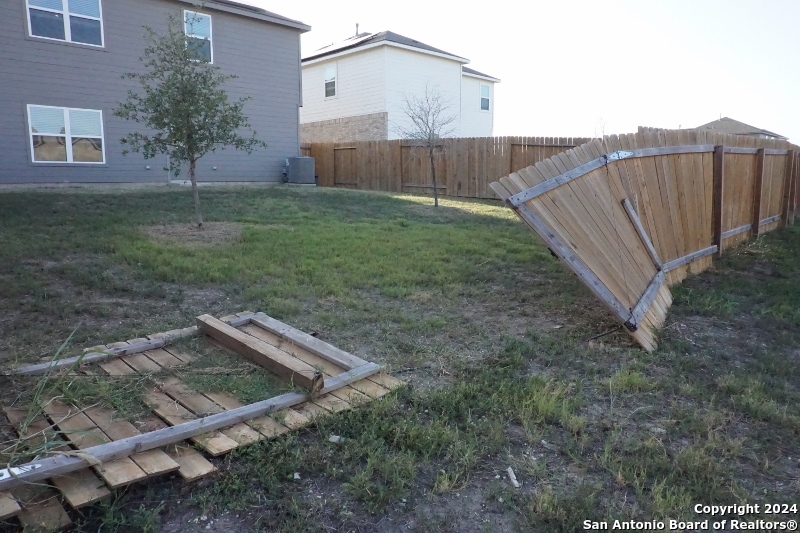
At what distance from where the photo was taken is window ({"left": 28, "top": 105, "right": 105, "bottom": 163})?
13.0 meters

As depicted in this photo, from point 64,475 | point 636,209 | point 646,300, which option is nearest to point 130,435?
point 64,475

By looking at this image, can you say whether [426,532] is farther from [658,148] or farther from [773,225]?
[773,225]

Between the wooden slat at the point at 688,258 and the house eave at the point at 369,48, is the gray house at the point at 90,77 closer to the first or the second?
the house eave at the point at 369,48

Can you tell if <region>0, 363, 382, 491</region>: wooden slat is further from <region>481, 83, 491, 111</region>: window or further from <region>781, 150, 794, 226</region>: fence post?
<region>481, 83, 491, 111</region>: window

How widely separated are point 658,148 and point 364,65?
59.8 feet

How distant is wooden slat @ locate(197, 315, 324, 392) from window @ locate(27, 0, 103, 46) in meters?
12.0

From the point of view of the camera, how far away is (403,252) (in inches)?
327

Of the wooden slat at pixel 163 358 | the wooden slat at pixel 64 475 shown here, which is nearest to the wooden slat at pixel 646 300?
the wooden slat at pixel 163 358

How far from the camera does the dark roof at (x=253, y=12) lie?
1555cm

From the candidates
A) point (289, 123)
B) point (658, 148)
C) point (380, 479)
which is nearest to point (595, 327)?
point (658, 148)

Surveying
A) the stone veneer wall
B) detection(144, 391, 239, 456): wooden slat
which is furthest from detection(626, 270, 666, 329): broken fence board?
the stone veneer wall

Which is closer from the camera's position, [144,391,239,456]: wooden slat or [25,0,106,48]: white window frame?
[144,391,239,456]: wooden slat

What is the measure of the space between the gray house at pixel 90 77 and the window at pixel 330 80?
24.5 ft

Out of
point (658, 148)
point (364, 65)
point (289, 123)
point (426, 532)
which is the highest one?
point (364, 65)
